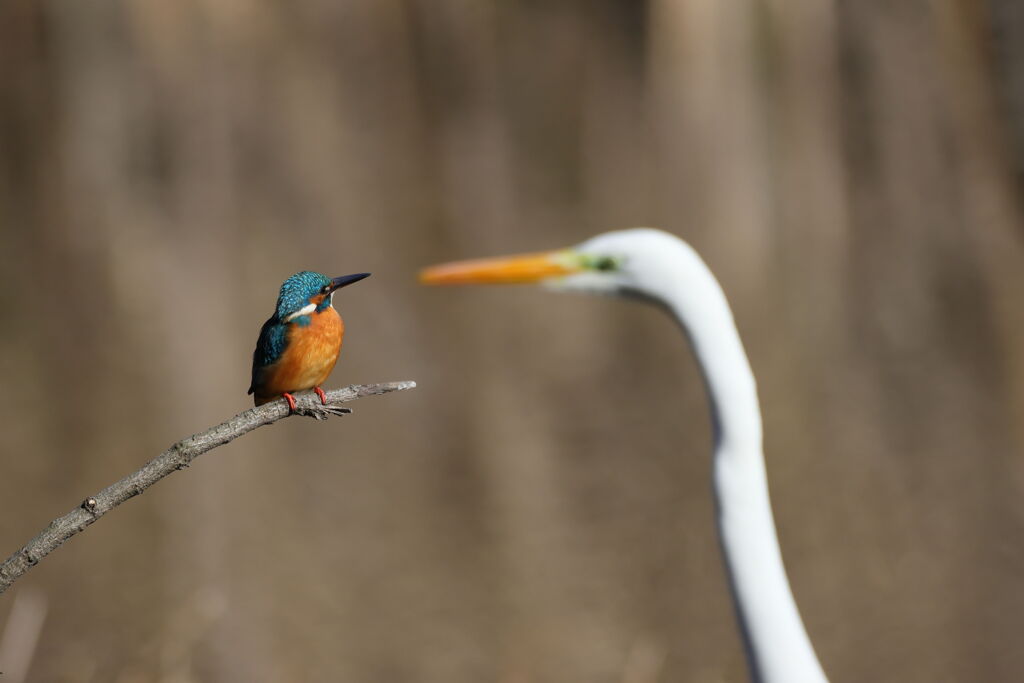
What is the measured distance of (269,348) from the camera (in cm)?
23

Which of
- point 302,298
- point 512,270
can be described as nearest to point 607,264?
point 512,270

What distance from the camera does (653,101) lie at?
1.45 meters

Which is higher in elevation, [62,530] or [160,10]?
[160,10]

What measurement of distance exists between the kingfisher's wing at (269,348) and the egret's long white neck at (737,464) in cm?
18

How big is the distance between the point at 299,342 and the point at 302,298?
13 mm

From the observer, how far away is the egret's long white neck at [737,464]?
35 centimetres

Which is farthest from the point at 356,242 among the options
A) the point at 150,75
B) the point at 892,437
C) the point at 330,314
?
the point at 330,314

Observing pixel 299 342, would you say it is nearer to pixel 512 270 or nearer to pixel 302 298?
pixel 302 298

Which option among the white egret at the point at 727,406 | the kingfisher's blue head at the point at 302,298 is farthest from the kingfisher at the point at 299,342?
the white egret at the point at 727,406

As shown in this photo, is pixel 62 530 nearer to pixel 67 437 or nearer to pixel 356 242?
pixel 356 242

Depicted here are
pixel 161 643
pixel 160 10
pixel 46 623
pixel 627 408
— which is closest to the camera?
pixel 161 643

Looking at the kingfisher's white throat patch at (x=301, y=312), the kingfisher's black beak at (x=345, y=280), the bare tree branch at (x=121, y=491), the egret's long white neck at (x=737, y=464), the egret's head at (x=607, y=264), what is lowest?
the egret's long white neck at (x=737, y=464)

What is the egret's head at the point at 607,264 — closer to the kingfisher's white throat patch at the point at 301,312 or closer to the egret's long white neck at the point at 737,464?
the egret's long white neck at the point at 737,464

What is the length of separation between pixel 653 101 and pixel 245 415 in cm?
133
